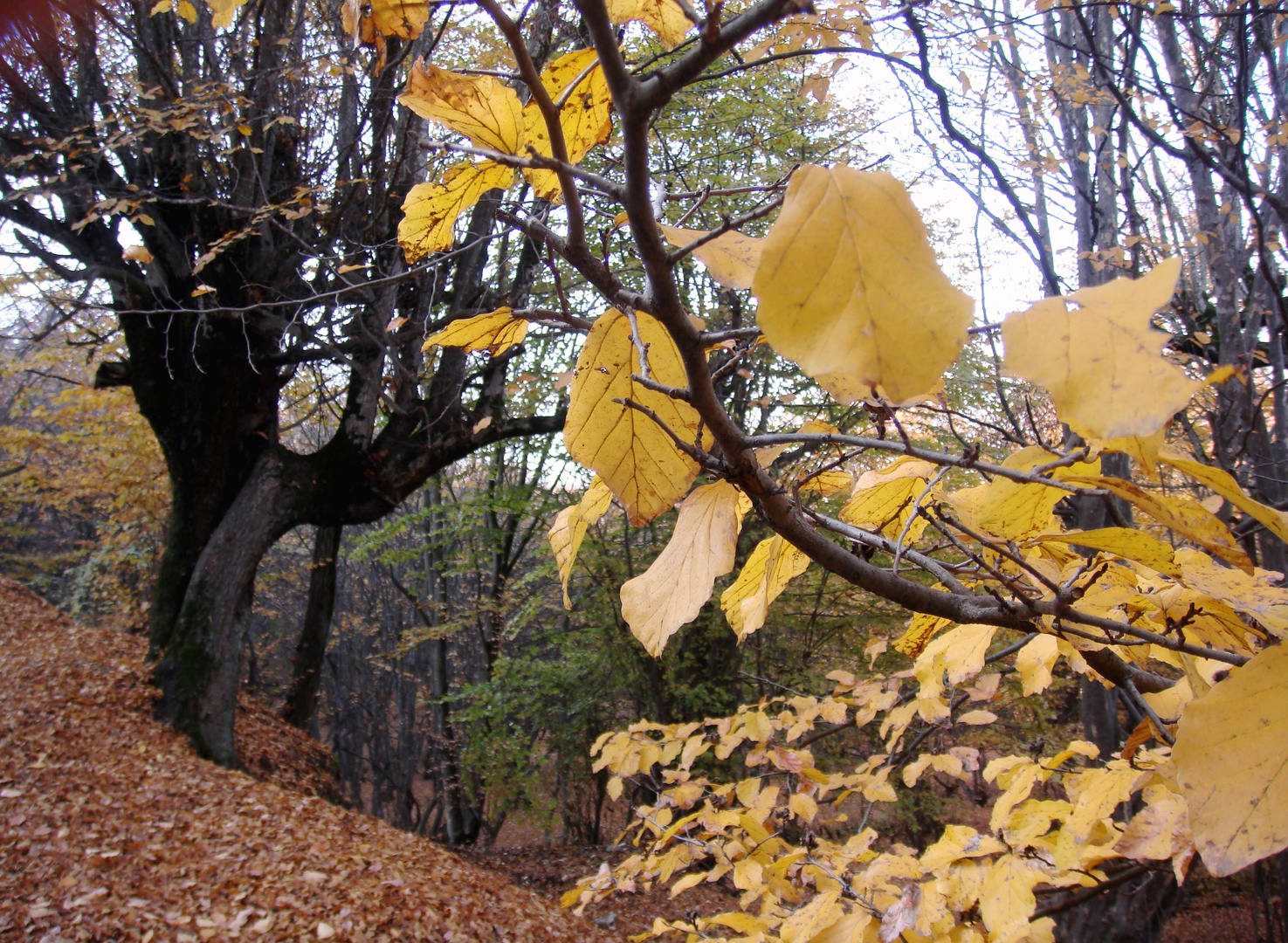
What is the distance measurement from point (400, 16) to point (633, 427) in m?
0.28

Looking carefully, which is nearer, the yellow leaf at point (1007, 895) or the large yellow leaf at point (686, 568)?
the large yellow leaf at point (686, 568)

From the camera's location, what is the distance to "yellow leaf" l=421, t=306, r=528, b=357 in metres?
0.50

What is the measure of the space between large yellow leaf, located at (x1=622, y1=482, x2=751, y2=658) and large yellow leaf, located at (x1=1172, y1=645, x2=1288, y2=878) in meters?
0.25

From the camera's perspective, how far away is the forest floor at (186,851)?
3008 millimetres

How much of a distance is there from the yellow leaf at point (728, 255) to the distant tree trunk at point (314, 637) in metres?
7.45

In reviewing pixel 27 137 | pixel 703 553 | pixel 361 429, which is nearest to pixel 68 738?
pixel 361 429

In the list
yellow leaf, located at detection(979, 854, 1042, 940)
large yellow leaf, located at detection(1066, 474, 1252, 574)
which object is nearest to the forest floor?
yellow leaf, located at detection(979, 854, 1042, 940)

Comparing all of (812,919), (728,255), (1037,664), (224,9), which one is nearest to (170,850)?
(812,919)

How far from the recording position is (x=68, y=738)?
4.13 meters

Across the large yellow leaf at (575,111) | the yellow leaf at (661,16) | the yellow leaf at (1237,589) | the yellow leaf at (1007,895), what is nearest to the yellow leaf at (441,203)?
the large yellow leaf at (575,111)

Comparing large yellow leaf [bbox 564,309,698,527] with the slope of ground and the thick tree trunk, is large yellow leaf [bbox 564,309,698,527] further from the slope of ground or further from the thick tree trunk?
the thick tree trunk

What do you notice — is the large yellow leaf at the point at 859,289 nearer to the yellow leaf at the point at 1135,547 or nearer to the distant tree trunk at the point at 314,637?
the yellow leaf at the point at 1135,547

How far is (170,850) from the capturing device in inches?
135

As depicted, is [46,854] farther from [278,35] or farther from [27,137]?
[278,35]
